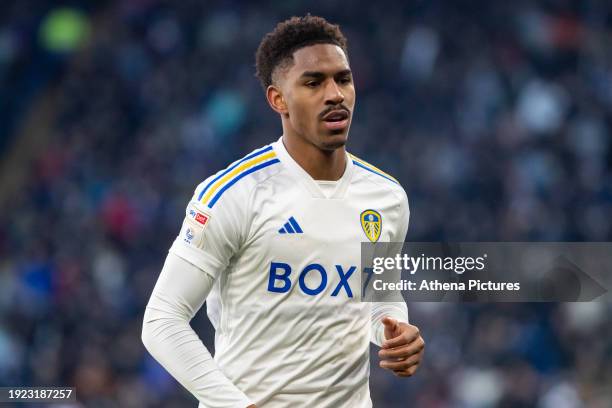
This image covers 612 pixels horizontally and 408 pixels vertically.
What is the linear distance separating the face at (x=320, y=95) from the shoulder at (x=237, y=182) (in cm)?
16

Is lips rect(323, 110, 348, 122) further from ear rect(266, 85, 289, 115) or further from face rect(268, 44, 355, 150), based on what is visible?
ear rect(266, 85, 289, 115)

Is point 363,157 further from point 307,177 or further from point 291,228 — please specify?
point 291,228

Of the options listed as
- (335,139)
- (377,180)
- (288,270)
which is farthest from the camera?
(377,180)

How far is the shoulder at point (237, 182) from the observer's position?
3422mm

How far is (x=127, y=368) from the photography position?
334 inches

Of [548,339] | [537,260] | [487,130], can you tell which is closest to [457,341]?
[548,339]

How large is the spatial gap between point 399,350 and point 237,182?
779 mm

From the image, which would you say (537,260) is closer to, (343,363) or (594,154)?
(343,363)

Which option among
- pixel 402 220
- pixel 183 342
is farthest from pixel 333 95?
pixel 183 342

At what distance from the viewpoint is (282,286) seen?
347 centimetres

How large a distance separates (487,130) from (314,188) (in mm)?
7708

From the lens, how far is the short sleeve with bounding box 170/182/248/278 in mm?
3352

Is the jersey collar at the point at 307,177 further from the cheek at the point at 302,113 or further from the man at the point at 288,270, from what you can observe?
the cheek at the point at 302,113

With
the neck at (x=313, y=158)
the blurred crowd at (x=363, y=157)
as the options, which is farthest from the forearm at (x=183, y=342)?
the blurred crowd at (x=363, y=157)
